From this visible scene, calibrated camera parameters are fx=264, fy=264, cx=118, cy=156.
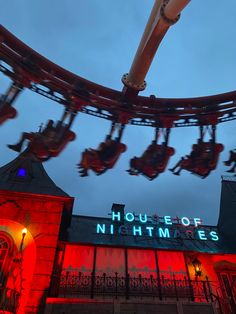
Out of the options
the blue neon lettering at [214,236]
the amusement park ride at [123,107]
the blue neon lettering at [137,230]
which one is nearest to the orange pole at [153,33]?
the amusement park ride at [123,107]

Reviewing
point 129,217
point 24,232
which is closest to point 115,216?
point 129,217

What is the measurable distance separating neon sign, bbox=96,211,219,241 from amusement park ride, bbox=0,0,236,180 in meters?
12.8

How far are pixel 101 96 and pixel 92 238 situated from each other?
502 inches

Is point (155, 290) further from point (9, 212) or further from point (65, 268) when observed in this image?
point (9, 212)

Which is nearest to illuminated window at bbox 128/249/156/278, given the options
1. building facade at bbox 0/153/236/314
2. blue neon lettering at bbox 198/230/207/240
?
building facade at bbox 0/153/236/314

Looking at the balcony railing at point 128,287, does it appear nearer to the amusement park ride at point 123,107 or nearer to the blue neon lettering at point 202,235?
the blue neon lettering at point 202,235

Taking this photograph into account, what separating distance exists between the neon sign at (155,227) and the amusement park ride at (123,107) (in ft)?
42.1

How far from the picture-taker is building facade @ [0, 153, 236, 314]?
40.1 feet

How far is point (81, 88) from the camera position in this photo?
17.2 feet

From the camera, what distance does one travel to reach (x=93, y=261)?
49.7 feet

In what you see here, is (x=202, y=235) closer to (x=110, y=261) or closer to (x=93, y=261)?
(x=110, y=261)

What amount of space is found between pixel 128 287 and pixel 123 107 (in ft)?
37.8

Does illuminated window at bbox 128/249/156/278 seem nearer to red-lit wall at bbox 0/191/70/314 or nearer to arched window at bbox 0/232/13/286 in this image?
red-lit wall at bbox 0/191/70/314

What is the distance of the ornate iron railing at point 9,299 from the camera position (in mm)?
11039
